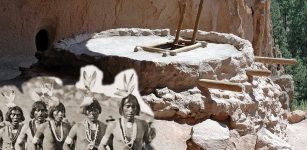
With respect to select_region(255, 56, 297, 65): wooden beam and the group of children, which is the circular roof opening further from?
the group of children

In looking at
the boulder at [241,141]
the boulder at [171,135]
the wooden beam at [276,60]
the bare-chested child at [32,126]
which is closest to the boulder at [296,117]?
the wooden beam at [276,60]

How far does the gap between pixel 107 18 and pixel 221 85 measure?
26.9 ft

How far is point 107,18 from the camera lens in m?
13.9

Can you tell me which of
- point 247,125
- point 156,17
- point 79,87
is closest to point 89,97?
point 79,87

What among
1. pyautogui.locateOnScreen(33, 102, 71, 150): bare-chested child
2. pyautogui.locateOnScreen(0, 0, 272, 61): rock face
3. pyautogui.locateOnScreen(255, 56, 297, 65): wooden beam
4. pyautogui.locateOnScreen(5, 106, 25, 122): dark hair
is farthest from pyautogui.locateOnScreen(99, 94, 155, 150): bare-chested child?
pyautogui.locateOnScreen(0, 0, 272, 61): rock face

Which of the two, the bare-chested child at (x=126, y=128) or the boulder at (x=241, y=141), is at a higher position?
the bare-chested child at (x=126, y=128)

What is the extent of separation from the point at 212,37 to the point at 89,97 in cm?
464

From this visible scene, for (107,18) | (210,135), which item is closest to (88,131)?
(210,135)

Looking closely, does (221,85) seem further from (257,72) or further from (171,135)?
(257,72)

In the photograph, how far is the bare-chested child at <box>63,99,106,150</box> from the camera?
15.2 feet

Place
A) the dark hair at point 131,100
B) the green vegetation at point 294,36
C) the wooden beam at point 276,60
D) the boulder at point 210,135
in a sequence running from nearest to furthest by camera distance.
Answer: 1. the dark hair at point 131,100
2. the boulder at point 210,135
3. the wooden beam at point 276,60
4. the green vegetation at point 294,36

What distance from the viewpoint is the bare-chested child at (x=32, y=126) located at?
470cm

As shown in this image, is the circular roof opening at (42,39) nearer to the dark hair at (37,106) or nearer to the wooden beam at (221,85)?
the wooden beam at (221,85)

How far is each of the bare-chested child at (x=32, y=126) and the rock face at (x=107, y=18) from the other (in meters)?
6.40
